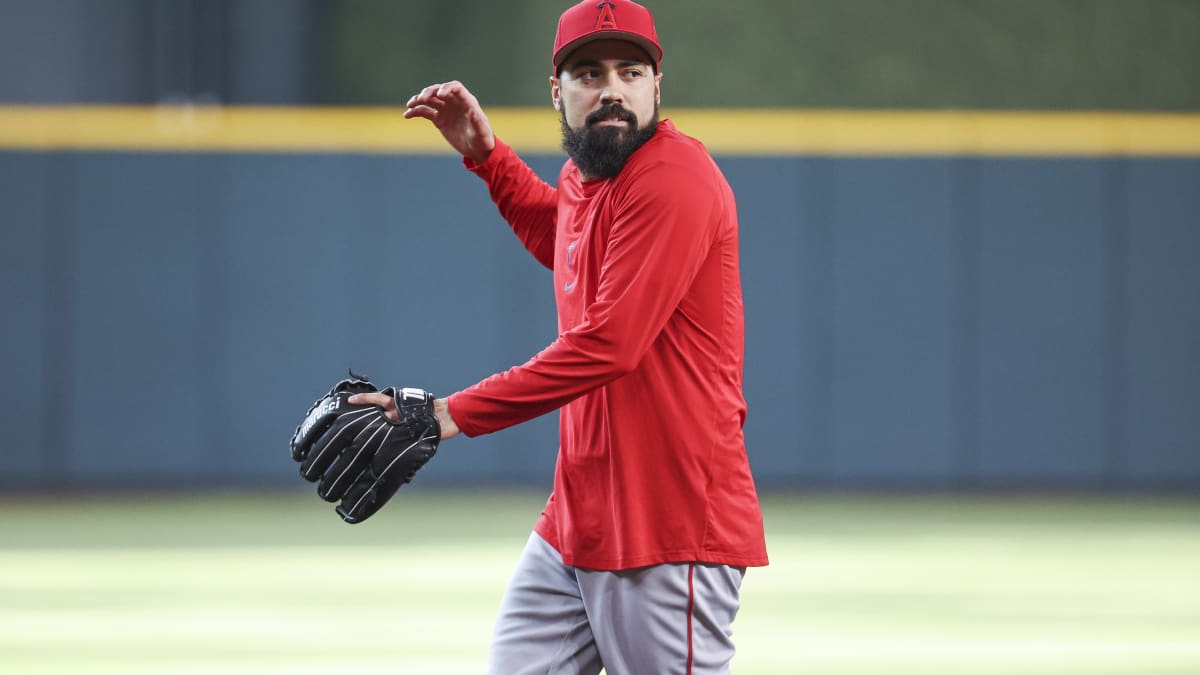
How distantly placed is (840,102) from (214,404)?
19.8ft

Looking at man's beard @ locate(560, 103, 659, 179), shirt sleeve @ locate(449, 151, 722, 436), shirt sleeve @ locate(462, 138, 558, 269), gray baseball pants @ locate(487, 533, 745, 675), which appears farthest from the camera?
shirt sleeve @ locate(462, 138, 558, 269)

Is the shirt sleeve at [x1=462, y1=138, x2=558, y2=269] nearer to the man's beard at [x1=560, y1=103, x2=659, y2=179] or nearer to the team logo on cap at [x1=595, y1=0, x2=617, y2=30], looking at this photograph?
the man's beard at [x1=560, y1=103, x2=659, y2=179]

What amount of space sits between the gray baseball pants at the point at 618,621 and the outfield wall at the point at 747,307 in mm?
8103

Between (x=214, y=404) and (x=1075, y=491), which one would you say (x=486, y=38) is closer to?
(x=214, y=404)

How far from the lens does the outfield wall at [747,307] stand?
11508 millimetres

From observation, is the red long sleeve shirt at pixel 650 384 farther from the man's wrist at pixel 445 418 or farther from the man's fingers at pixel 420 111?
the man's fingers at pixel 420 111

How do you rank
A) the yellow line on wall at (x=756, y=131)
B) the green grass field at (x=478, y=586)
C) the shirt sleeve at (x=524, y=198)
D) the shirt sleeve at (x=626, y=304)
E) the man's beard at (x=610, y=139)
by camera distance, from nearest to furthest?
1. the shirt sleeve at (x=626, y=304)
2. the man's beard at (x=610, y=139)
3. the shirt sleeve at (x=524, y=198)
4. the green grass field at (x=478, y=586)
5. the yellow line on wall at (x=756, y=131)

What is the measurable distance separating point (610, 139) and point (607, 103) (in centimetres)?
9

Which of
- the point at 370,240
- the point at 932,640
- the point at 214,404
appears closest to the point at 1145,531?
the point at 932,640

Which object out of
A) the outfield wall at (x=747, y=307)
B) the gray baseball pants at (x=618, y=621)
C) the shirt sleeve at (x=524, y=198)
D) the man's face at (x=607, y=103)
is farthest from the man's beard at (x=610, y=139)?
the outfield wall at (x=747, y=307)

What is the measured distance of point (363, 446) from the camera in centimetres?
302

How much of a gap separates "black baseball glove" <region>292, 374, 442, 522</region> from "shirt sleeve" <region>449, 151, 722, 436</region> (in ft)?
0.30

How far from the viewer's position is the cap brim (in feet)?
10.6

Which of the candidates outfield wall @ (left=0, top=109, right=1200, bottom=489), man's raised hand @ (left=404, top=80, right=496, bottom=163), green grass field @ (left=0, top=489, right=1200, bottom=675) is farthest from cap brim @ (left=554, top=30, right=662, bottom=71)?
outfield wall @ (left=0, top=109, right=1200, bottom=489)
